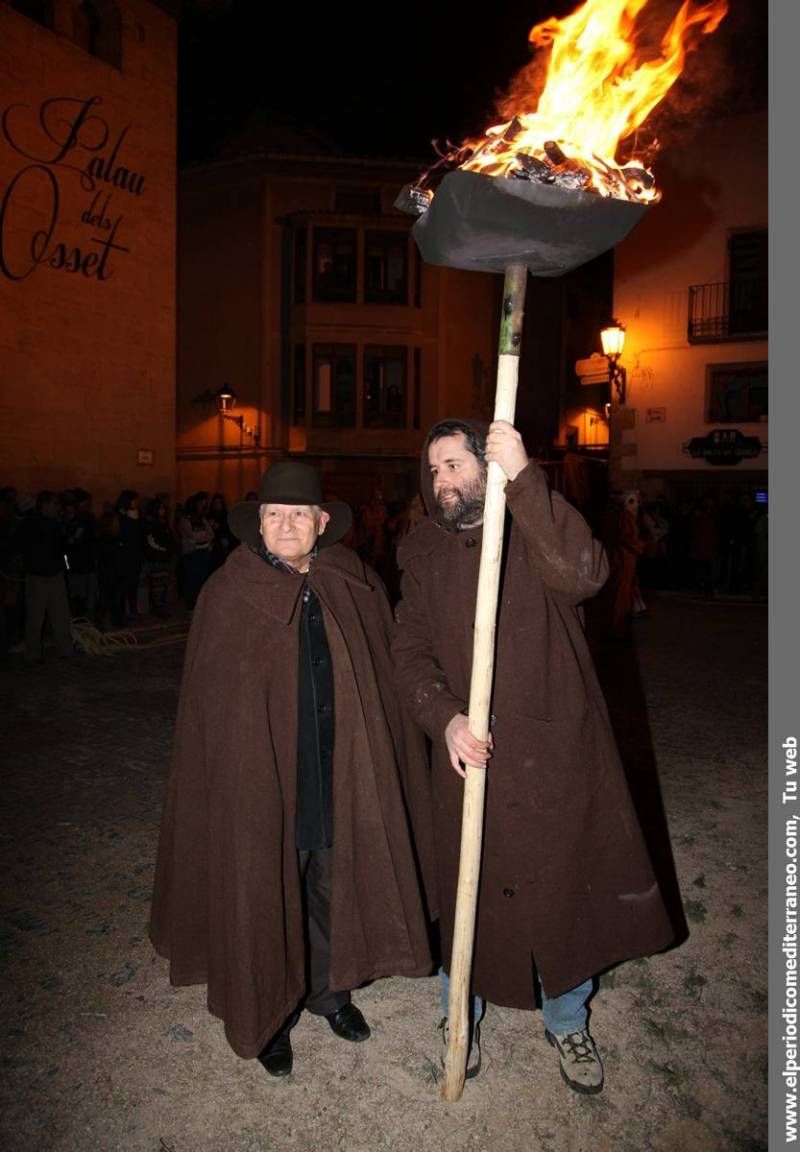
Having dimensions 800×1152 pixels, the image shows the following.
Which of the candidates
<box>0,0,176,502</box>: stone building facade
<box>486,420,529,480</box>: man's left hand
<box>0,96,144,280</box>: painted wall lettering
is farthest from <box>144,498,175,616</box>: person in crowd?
<box>486,420,529,480</box>: man's left hand

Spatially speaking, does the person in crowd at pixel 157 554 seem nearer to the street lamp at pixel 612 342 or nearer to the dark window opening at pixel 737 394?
the street lamp at pixel 612 342

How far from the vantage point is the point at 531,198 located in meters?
2.11

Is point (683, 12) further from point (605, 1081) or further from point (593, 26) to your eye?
point (605, 1081)

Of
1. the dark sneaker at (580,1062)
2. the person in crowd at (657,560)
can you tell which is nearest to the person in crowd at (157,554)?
the person in crowd at (657,560)

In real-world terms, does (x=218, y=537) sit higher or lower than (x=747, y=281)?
lower

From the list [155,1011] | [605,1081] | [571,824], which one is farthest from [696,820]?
[155,1011]

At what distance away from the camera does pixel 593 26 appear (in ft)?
8.54

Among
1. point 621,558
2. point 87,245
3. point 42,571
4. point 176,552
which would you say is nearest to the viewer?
point 42,571

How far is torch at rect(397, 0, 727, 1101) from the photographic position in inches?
83.7

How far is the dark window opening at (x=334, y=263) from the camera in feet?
78.4

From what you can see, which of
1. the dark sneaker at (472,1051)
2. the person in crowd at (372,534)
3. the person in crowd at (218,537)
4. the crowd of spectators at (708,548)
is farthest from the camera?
the crowd of spectators at (708,548)

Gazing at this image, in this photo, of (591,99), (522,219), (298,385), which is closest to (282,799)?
(522,219)

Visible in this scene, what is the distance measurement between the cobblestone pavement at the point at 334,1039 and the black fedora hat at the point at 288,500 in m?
1.96

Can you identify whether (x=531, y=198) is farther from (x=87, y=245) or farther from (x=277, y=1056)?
(x=87, y=245)
